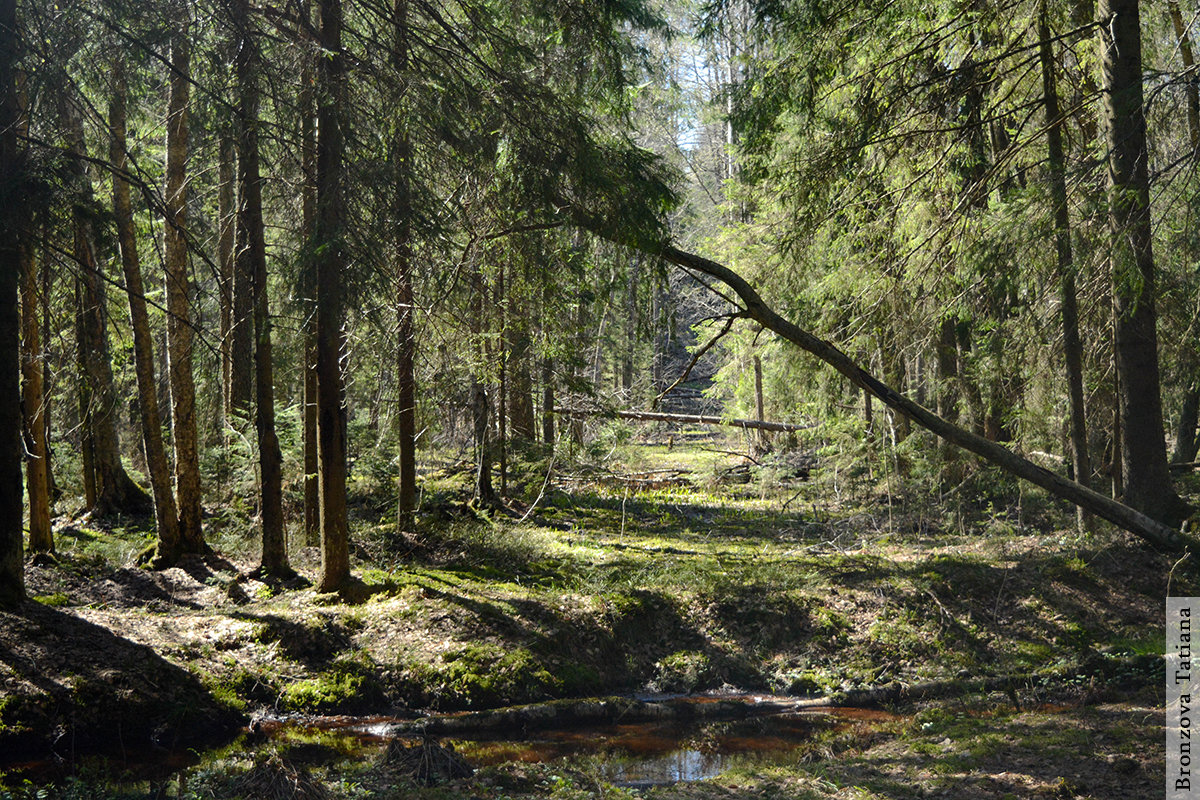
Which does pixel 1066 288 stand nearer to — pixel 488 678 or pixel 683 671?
pixel 683 671

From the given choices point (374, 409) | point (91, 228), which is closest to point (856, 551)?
point (374, 409)

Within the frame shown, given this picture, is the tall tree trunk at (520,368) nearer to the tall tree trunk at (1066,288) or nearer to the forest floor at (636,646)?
the forest floor at (636,646)

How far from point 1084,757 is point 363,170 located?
22.3ft

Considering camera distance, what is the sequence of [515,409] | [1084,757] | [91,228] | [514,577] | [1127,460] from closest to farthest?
1. [1084,757]
2. [91,228]
3. [1127,460]
4. [514,577]
5. [515,409]

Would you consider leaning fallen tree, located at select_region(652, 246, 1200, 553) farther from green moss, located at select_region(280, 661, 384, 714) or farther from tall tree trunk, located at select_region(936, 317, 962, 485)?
green moss, located at select_region(280, 661, 384, 714)

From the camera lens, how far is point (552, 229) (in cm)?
757

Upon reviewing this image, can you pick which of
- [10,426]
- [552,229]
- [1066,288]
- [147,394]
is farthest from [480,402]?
[1066,288]

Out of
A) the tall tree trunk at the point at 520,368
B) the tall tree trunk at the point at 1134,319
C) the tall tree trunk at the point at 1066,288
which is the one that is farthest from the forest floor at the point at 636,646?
the tall tree trunk at the point at 520,368

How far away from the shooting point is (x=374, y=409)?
1105 centimetres

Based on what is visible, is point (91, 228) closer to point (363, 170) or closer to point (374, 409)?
point (363, 170)

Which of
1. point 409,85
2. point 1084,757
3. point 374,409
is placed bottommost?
point 1084,757

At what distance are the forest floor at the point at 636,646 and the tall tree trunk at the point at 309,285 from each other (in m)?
0.85

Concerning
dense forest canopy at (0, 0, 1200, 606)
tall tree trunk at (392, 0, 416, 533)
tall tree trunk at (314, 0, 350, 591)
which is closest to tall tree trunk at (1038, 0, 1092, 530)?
dense forest canopy at (0, 0, 1200, 606)

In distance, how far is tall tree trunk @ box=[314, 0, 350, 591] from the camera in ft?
22.2
